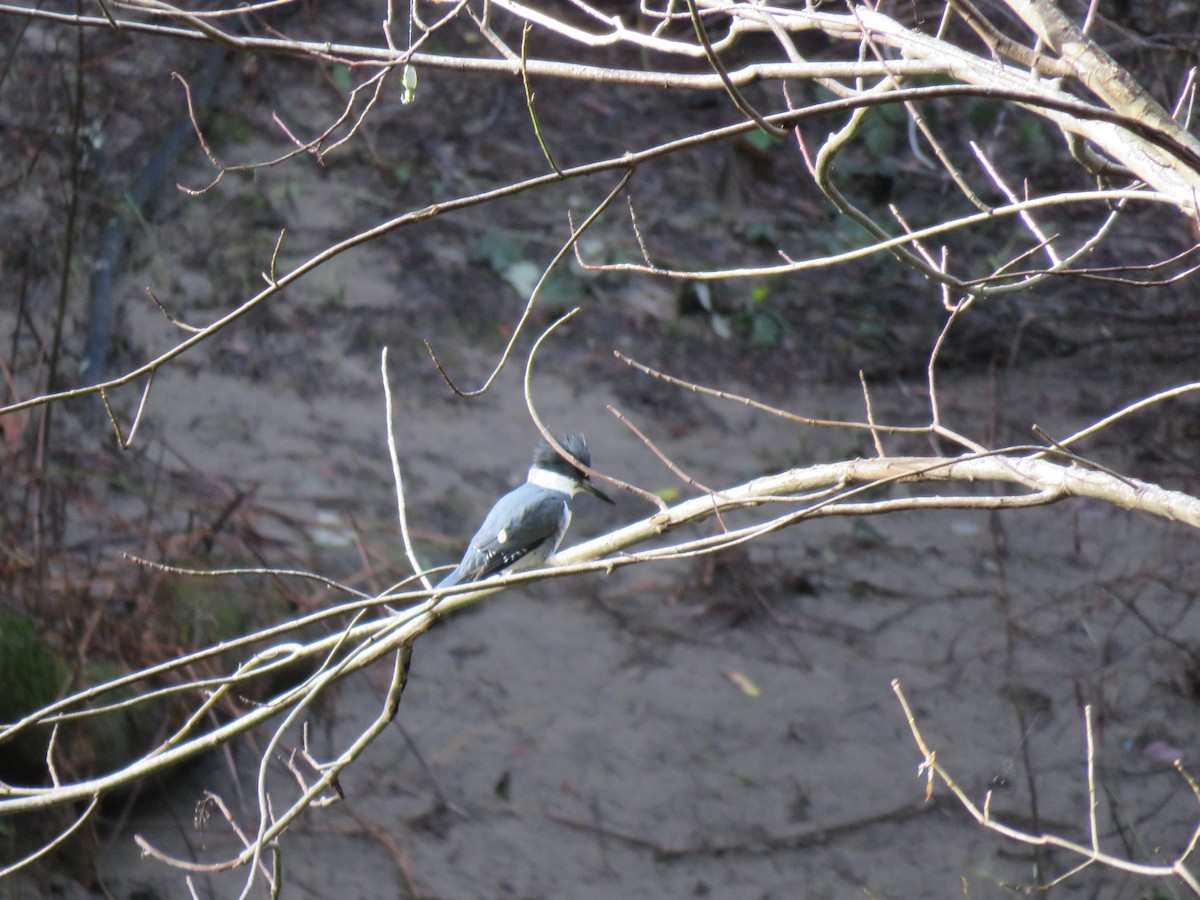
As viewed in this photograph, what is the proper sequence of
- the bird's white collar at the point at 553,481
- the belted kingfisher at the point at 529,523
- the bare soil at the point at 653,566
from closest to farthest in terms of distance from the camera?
the belted kingfisher at the point at 529,523 → the bird's white collar at the point at 553,481 → the bare soil at the point at 653,566

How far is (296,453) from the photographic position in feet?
20.4

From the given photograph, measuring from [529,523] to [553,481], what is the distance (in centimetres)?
35

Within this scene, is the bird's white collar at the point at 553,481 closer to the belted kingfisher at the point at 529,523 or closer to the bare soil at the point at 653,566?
the belted kingfisher at the point at 529,523

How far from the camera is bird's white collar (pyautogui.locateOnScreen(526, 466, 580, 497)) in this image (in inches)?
168

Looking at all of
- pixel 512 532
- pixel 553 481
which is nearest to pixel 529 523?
pixel 512 532

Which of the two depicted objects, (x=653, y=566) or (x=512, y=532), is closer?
(x=512, y=532)

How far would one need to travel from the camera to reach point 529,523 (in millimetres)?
4074

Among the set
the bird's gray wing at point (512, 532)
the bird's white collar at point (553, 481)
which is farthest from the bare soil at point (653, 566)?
the bird's white collar at point (553, 481)

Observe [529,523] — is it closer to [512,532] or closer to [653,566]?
[512,532]

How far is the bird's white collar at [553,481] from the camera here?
14.0 ft

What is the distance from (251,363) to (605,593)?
222cm

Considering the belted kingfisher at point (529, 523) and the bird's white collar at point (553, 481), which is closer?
the belted kingfisher at point (529, 523)

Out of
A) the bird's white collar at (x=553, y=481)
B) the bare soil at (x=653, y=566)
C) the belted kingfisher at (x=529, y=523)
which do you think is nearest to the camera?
the belted kingfisher at (x=529, y=523)

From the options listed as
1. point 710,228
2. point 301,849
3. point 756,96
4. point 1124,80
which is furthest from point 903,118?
point 1124,80
